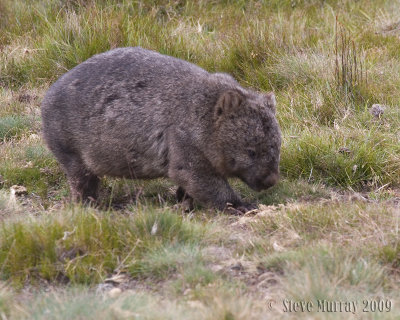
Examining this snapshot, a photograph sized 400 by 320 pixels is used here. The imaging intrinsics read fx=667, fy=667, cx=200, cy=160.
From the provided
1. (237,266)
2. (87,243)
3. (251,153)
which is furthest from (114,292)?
(251,153)

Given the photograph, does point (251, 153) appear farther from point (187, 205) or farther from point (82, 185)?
point (82, 185)

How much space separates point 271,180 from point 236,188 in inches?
27.2

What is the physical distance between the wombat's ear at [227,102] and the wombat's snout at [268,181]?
58cm

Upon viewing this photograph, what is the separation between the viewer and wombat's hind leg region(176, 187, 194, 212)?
17.2ft

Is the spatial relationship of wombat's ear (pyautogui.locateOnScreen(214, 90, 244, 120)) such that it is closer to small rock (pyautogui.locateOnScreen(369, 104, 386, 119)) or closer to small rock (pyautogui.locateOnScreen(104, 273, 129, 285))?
small rock (pyautogui.locateOnScreen(369, 104, 386, 119))

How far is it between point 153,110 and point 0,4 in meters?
4.62

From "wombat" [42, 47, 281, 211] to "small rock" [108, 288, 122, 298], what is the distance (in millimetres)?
1697

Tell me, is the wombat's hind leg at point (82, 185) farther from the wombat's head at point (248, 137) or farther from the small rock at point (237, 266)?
the small rock at point (237, 266)

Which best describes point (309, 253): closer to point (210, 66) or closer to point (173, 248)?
point (173, 248)

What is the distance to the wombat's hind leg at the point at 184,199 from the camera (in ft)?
17.2

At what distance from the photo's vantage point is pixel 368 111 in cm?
619

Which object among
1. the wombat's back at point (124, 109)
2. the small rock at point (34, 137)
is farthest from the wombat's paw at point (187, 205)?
the small rock at point (34, 137)

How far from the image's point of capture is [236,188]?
5777 millimetres

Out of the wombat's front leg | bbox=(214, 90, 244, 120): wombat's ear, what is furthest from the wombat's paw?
bbox=(214, 90, 244, 120): wombat's ear
